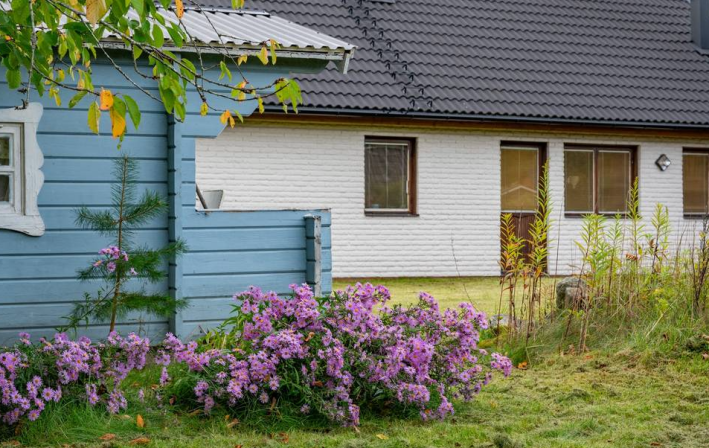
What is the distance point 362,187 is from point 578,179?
14.0 ft

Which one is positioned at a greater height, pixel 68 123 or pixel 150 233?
pixel 68 123

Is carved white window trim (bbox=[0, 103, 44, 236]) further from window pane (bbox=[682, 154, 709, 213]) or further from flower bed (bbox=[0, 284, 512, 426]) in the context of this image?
window pane (bbox=[682, 154, 709, 213])

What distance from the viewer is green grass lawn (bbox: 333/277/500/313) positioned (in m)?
12.6

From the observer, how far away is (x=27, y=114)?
26.3 feet

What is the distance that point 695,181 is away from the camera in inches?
765

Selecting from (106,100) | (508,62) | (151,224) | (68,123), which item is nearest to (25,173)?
(68,123)

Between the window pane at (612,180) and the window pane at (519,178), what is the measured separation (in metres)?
1.39

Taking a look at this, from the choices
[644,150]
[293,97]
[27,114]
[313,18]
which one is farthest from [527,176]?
[293,97]

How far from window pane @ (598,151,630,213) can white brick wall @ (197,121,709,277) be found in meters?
0.52

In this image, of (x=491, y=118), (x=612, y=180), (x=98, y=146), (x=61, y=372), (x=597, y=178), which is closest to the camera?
(x=61, y=372)

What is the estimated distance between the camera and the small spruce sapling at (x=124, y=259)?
752 cm

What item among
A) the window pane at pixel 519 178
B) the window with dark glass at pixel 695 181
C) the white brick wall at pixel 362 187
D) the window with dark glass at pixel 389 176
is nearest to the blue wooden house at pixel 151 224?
the white brick wall at pixel 362 187

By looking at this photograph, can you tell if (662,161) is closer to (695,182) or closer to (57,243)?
(695,182)

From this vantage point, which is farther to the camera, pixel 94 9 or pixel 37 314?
pixel 37 314
